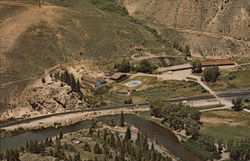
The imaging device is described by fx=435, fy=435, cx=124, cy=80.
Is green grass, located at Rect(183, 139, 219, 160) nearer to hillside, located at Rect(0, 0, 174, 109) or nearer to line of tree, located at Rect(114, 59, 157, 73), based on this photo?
line of tree, located at Rect(114, 59, 157, 73)

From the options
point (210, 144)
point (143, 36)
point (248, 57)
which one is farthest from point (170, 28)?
point (210, 144)

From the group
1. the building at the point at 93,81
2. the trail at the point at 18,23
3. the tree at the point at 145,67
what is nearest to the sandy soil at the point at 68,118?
the building at the point at 93,81

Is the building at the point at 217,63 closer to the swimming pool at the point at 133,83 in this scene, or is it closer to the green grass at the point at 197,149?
the swimming pool at the point at 133,83

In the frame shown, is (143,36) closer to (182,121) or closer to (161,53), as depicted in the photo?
(161,53)

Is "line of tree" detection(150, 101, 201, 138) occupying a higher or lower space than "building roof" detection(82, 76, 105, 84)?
lower

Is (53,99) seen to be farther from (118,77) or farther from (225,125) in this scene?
(225,125)

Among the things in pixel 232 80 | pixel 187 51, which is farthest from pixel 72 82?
pixel 187 51

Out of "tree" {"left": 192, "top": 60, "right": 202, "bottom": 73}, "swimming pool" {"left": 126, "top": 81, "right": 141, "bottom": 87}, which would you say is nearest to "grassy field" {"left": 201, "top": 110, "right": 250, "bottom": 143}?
"swimming pool" {"left": 126, "top": 81, "right": 141, "bottom": 87}
